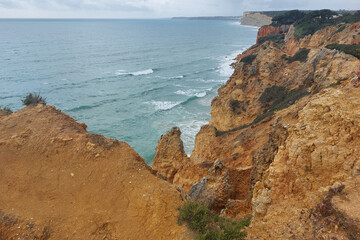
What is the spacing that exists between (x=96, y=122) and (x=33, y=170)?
81.3 ft

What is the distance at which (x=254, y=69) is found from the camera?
2814cm

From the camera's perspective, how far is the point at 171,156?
1727 cm

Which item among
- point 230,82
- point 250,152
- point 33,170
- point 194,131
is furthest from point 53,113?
point 230,82

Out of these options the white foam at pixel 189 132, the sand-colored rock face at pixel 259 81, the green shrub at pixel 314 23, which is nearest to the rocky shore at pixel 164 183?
the sand-colored rock face at pixel 259 81

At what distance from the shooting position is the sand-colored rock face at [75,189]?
7.88 metres

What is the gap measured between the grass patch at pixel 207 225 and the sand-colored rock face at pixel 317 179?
1.88 ft

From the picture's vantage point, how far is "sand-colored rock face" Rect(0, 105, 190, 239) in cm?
788

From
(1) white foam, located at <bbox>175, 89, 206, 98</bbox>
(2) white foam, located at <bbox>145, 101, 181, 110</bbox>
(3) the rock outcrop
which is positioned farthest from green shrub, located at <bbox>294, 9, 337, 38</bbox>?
(2) white foam, located at <bbox>145, 101, 181, 110</bbox>

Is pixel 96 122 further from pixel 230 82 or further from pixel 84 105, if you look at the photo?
pixel 230 82

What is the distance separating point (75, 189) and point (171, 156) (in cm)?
849

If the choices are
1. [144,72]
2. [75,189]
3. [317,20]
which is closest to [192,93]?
[144,72]

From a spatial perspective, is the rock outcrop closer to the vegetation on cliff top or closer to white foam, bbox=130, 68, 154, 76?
the vegetation on cliff top

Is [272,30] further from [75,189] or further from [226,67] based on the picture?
[75,189]

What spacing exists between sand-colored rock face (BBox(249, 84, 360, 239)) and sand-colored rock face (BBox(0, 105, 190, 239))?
309cm
